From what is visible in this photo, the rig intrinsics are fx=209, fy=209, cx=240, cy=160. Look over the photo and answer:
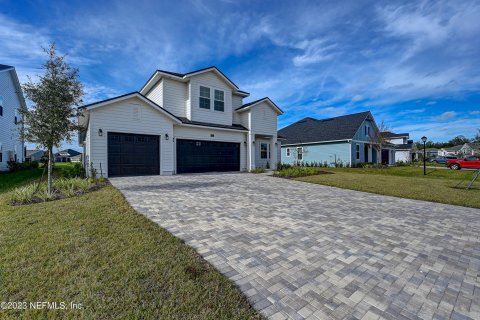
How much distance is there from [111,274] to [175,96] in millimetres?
14320

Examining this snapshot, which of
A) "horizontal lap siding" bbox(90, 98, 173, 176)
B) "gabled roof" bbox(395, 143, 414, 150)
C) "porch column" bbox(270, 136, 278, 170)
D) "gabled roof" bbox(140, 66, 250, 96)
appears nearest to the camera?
"horizontal lap siding" bbox(90, 98, 173, 176)

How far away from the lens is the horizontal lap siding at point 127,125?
11039mm

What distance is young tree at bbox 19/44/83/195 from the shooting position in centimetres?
707

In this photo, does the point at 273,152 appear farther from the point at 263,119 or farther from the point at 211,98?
the point at 211,98

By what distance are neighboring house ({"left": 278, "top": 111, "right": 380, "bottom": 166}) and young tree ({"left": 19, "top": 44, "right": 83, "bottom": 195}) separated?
24405mm

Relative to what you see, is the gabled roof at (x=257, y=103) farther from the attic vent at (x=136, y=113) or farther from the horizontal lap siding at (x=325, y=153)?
the horizontal lap siding at (x=325, y=153)

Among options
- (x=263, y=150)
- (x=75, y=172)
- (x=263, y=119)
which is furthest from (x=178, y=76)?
(x=263, y=150)

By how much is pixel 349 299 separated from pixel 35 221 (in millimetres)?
6053

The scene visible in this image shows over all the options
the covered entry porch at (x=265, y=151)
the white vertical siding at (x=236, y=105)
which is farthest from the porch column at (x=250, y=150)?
the white vertical siding at (x=236, y=105)

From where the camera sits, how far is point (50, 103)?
714 cm

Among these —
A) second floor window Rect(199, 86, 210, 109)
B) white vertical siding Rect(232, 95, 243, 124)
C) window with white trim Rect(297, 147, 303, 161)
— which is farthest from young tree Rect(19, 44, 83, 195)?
window with white trim Rect(297, 147, 303, 161)

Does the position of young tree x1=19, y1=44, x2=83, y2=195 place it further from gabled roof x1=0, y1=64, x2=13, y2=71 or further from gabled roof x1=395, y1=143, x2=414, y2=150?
gabled roof x1=395, y1=143, x2=414, y2=150

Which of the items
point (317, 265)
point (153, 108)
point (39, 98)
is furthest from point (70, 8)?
point (317, 265)

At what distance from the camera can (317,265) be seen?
2.96 meters
